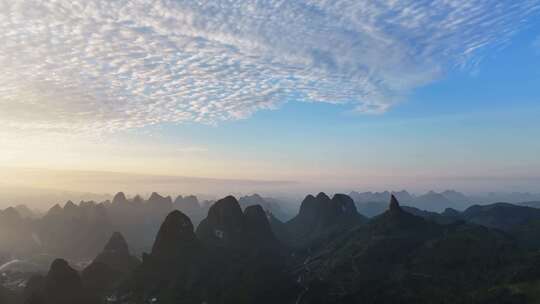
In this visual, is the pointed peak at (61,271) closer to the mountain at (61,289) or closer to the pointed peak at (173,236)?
the mountain at (61,289)

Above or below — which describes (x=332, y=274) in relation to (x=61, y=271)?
below

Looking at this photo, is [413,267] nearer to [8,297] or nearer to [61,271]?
[61,271]

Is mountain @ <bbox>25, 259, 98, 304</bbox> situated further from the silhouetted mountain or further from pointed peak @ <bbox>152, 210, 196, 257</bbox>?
pointed peak @ <bbox>152, 210, 196, 257</bbox>

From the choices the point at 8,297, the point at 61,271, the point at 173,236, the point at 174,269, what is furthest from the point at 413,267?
the point at 8,297

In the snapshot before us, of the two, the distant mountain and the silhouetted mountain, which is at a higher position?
the distant mountain

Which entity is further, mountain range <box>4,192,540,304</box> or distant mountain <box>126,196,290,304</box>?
distant mountain <box>126,196,290,304</box>

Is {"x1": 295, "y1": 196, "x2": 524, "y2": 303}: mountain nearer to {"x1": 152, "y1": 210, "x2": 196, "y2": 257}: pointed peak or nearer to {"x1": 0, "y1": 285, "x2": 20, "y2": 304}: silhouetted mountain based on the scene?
{"x1": 152, "y1": 210, "x2": 196, "y2": 257}: pointed peak

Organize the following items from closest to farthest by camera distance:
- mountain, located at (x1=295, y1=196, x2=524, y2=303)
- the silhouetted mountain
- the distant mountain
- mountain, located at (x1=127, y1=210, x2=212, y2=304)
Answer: mountain, located at (x1=295, y1=196, x2=524, y2=303)
the distant mountain
the silhouetted mountain
mountain, located at (x1=127, y1=210, x2=212, y2=304)

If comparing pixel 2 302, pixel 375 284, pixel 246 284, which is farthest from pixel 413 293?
pixel 2 302

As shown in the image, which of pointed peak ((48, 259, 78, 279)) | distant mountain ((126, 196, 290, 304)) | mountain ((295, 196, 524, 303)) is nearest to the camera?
mountain ((295, 196, 524, 303))

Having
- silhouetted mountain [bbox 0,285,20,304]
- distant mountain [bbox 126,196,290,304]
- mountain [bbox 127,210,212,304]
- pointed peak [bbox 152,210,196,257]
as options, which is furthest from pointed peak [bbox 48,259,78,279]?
pointed peak [bbox 152,210,196,257]

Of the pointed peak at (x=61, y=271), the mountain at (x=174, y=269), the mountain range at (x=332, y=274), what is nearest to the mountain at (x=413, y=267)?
the mountain range at (x=332, y=274)

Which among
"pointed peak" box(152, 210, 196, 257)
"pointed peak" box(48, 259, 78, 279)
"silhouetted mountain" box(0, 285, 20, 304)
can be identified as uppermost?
"pointed peak" box(152, 210, 196, 257)
